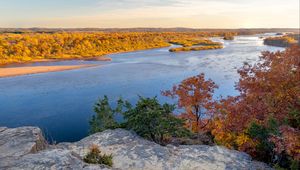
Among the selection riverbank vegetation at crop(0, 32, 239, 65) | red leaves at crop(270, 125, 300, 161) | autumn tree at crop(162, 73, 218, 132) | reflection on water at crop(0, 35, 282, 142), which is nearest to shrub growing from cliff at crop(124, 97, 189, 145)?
red leaves at crop(270, 125, 300, 161)

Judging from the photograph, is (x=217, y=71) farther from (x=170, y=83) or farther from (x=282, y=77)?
(x=282, y=77)

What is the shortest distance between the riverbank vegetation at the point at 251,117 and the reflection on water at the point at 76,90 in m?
9.64

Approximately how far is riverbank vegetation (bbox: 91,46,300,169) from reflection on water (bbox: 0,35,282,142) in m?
9.64

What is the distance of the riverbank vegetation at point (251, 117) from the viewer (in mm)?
12298

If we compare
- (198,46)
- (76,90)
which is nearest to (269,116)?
(76,90)

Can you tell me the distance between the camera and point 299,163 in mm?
10898

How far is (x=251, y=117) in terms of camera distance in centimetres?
1819

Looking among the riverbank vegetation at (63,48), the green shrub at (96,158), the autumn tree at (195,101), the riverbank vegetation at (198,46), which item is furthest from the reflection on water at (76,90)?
the riverbank vegetation at (198,46)

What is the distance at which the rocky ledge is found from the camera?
34.7 feet

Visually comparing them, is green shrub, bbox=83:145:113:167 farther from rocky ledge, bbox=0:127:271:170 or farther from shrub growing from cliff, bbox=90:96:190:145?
shrub growing from cliff, bbox=90:96:190:145

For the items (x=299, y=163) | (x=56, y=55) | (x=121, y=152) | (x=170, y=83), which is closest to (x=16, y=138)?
(x=121, y=152)

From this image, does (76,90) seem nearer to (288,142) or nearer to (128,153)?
(128,153)

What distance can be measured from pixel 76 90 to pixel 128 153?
105 feet

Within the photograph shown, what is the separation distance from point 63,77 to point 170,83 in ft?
66.1
